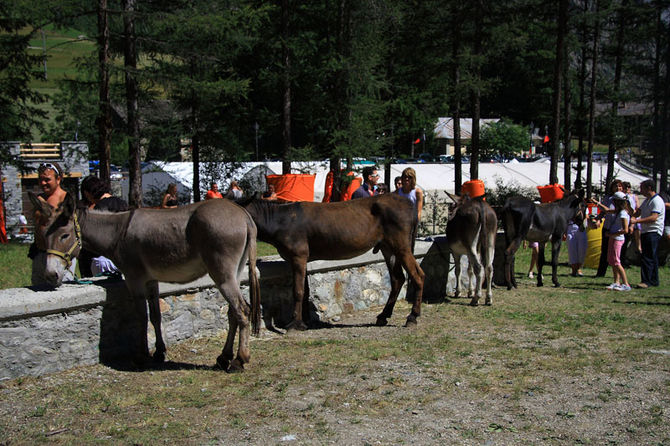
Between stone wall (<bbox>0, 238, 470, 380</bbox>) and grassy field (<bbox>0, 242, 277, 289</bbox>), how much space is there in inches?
196

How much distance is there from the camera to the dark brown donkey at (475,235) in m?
10.6

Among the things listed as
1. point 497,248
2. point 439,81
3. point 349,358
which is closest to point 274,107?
point 439,81

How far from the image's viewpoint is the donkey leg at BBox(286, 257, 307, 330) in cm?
817

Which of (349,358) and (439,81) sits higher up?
(439,81)

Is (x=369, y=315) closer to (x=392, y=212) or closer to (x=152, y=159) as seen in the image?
(x=392, y=212)

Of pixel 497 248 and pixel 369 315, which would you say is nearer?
pixel 369 315

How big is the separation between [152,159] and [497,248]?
76.0ft

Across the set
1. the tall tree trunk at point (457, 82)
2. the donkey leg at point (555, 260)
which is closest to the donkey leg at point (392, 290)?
the donkey leg at point (555, 260)

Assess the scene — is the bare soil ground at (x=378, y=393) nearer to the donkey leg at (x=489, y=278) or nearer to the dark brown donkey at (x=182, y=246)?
the dark brown donkey at (x=182, y=246)

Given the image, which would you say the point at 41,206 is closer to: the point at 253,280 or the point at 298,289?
the point at 253,280

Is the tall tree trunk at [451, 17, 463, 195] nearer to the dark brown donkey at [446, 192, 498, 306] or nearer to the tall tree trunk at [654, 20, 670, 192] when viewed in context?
the dark brown donkey at [446, 192, 498, 306]

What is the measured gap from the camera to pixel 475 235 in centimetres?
1064

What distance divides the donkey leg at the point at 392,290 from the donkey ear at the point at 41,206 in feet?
14.8

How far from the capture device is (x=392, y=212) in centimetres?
862
